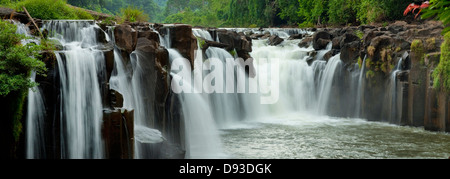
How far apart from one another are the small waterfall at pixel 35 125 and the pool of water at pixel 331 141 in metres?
4.99

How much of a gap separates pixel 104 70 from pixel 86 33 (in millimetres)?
2831

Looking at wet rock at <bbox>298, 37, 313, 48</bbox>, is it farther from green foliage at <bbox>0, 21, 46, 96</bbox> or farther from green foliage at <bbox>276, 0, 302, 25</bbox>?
green foliage at <bbox>276, 0, 302, 25</bbox>

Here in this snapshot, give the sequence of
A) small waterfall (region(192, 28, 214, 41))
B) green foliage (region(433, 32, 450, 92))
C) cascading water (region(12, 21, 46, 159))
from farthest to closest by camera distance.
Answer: small waterfall (region(192, 28, 214, 41)) < green foliage (region(433, 32, 450, 92)) < cascading water (region(12, 21, 46, 159))

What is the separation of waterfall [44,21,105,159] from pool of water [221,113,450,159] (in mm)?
4070

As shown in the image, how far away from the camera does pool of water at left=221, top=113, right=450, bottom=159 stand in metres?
11.1

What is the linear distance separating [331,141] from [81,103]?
7.71 meters

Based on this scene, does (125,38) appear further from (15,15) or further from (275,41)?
(275,41)

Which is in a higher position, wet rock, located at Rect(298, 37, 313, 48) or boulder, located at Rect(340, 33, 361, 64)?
wet rock, located at Rect(298, 37, 313, 48)

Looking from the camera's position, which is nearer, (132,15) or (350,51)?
(350,51)

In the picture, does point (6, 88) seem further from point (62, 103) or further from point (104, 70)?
point (104, 70)

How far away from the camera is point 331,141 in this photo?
12.7m

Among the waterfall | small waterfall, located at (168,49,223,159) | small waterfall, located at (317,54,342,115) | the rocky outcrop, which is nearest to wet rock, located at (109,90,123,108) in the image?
the waterfall

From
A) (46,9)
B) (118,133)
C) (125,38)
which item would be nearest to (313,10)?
(46,9)
